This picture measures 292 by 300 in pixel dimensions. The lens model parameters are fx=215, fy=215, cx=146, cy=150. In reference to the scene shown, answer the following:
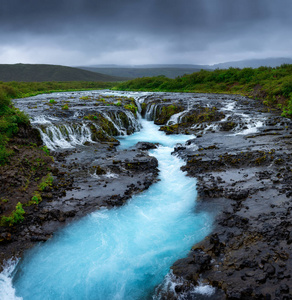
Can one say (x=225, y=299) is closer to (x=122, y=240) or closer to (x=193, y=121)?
(x=122, y=240)

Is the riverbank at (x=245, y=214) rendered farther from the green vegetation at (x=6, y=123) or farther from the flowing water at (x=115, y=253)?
the green vegetation at (x=6, y=123)

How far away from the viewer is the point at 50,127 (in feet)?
58.9

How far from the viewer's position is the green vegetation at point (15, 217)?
323 inches

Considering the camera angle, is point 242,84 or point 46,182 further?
point 242,84

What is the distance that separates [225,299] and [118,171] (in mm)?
8972

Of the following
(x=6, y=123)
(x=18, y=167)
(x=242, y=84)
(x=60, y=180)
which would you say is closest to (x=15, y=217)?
(x=60, y=180)

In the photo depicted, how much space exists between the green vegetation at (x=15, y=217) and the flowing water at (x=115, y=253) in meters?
1.48

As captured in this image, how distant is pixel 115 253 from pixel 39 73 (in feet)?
501

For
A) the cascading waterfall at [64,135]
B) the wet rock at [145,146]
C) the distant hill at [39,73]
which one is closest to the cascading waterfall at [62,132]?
the cascading waterfall at [64,135]

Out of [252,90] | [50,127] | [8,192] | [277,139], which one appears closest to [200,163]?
[277,139]

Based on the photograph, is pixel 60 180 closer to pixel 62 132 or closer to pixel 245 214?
pixel 62 132

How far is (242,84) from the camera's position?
42344 mm

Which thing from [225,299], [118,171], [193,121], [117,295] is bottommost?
[117,295]

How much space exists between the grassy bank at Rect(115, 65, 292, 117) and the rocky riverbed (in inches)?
249
